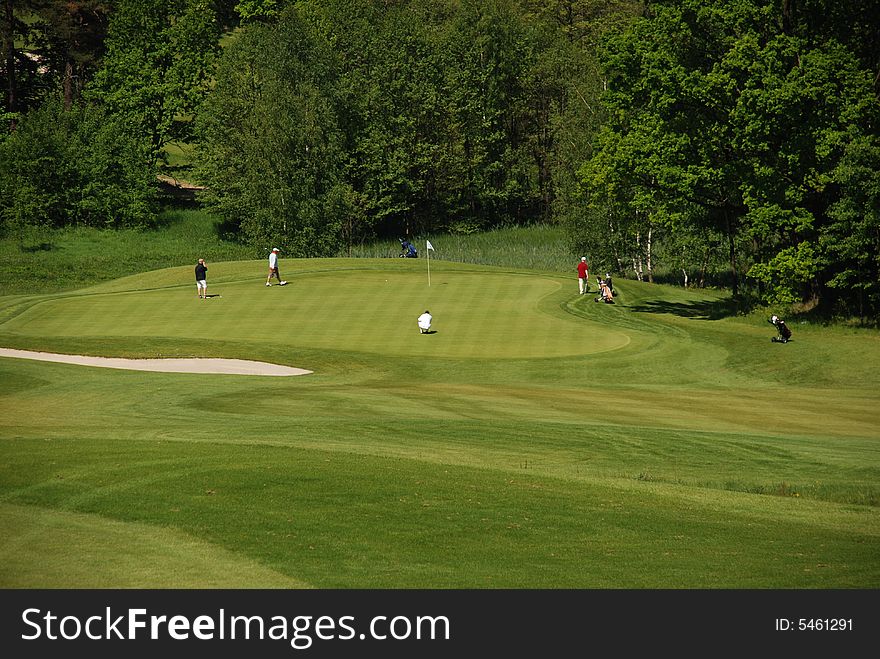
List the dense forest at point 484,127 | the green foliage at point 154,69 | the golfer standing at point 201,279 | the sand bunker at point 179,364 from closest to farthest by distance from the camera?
the sand bunker at point 179,364 → the dense forest at point 484,127 → the golfer standing at point 201,279 → the green foliage at point 154,69

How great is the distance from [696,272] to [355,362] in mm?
44862

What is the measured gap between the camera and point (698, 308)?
5334 cm

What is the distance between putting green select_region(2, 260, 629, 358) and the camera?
40.3 m

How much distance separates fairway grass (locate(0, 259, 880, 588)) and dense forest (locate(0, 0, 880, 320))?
720cm

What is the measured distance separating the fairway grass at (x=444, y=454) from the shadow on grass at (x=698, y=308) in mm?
4442

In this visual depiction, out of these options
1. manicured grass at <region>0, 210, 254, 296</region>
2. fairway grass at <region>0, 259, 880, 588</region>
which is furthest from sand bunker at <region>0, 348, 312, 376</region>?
manicured grass at <region>0, 210, 254, 296</region>

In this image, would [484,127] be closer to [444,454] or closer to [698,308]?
[698,308]

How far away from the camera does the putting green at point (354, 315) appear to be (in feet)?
132

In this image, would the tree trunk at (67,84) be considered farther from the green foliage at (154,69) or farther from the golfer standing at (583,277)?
the golfer standing at (583,277)

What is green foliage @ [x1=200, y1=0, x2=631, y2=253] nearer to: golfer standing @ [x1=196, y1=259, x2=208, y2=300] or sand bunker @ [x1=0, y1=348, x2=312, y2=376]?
golfer standing @ [x1=196, y1=259, x2=208, y2=300]

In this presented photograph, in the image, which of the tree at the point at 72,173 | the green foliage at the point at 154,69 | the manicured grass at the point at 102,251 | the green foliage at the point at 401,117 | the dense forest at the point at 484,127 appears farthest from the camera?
the green foliage at the point at 154,69

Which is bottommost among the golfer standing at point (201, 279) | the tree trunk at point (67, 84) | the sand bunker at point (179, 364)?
the sand bunker at point (179, 364)

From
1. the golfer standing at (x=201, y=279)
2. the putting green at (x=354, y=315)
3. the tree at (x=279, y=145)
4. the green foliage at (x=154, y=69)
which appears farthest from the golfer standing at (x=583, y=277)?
the green foliage at (x=154, y=69)

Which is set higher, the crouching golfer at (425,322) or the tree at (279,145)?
Answer: the tree at (279,145)
